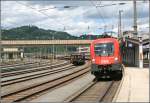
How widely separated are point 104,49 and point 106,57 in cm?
62

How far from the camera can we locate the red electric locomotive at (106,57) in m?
28.3

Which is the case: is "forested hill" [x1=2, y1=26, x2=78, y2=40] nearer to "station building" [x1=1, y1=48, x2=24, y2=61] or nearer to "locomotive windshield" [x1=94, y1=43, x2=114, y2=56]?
"station building" [x1=1, y1=48, x2=24, y2=61]

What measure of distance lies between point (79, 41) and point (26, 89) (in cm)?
7645

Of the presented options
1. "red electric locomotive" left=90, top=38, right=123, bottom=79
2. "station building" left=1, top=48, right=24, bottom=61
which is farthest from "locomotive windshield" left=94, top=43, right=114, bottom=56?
"station building" left=1, top=48, right=24, bottom=61

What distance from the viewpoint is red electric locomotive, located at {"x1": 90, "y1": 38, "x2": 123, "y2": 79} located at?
28344mm

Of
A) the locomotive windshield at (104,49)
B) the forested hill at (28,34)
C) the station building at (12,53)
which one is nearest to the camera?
the locomotive windshield at (104,49)

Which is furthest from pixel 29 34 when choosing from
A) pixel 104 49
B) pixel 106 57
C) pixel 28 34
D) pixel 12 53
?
pixel 106 57

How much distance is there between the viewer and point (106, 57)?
1125 inches

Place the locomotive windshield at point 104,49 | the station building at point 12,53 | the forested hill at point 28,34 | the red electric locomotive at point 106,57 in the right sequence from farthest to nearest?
1. the station building at point 12,53
2. the forested hill at point 28,34
3. the locomotive windshield at point 104,49
4. the red electric locomotive at point 106,57

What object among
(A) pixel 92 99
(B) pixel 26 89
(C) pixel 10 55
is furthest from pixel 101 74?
(C) pixel 10 55

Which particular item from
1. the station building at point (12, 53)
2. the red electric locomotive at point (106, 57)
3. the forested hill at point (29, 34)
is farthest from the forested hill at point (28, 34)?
the red electric locomotive at point (106, 57)

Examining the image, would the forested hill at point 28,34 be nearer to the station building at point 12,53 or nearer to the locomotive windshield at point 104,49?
the station building at point 12,53

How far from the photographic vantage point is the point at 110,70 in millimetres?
28344

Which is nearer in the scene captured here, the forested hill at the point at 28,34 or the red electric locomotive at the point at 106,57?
the red electric locomotive at the point at 106,57
